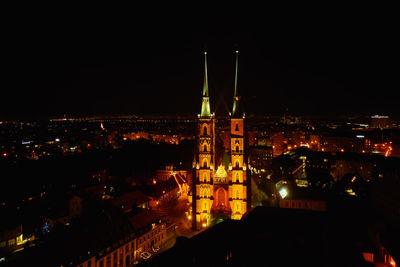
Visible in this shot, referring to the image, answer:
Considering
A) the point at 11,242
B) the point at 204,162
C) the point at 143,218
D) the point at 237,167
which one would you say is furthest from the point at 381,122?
the point at 11,242

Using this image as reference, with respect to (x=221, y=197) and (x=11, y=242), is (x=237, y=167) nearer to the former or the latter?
(x=221, y=197)

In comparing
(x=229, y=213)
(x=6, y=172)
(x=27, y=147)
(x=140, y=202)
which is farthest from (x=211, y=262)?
(x=27, y=147)

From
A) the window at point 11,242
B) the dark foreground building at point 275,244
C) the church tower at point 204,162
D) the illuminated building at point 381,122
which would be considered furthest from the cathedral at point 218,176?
the illuminated building at point 381,122

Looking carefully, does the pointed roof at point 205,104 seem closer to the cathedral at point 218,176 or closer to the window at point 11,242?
the cathedral at point 218,176

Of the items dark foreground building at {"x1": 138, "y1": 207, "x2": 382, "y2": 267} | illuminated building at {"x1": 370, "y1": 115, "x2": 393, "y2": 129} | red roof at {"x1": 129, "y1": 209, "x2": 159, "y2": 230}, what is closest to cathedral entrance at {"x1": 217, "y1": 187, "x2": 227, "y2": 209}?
red roof at {"x1": 129, "y1": 209, "x2": 159, "y2": 230}

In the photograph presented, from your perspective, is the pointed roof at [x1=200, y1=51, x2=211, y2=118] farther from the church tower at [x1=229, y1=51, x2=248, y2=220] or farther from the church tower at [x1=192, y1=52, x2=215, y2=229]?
the church tower at [x1=229, y1=51, x2=248, y2=220]

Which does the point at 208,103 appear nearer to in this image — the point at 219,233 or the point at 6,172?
the point at 219,233
